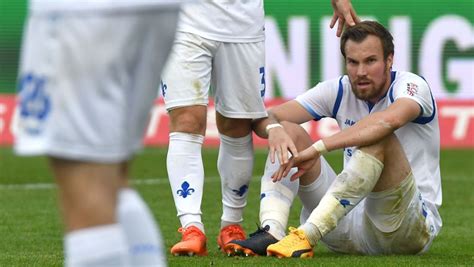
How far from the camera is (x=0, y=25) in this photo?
17.1 metres

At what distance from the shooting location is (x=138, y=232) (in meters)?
3.34

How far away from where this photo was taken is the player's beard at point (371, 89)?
5.83 metres

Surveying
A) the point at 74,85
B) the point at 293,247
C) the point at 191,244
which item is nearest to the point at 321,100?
the point at 293,247

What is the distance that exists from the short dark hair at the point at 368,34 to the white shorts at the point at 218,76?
2.04 ft

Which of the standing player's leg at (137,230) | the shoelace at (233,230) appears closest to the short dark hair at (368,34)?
the shoelace at (233,230)

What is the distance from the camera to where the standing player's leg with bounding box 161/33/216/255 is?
19.9ft

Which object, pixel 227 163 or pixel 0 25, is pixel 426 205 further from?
pixel 0 25

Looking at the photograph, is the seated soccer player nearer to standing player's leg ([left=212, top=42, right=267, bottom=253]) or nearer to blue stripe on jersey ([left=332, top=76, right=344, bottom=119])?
blue stripe on jersey ([left=332, top=76, right=344, bottom=119])

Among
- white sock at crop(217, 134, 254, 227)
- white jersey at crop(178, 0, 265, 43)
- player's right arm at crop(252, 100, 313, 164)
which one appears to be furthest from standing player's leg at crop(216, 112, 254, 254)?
white jersey at crop(178, 0, 265, 43)

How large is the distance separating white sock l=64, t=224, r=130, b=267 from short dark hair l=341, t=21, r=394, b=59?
2943 mm

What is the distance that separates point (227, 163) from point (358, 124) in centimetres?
105

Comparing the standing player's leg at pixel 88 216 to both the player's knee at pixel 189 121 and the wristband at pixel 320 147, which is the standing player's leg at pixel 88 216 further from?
the player's knee at pixel 189 121

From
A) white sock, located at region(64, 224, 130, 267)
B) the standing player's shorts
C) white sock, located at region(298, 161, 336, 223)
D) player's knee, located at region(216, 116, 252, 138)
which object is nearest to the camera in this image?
white sock, located at region(64, 224, 130, 267)

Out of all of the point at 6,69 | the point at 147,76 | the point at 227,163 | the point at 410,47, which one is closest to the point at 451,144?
the point at 410,47
